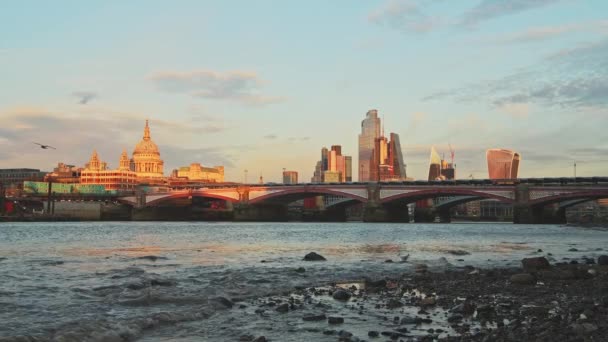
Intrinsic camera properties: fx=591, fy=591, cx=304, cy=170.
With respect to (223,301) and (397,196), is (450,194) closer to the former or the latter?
(397,196)

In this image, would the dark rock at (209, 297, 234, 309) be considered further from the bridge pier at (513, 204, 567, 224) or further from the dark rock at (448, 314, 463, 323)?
the bridge pier at (513, 204, 567, 224)

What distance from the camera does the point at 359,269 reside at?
88.2 feet

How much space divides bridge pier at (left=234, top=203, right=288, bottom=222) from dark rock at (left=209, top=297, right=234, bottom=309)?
120655mm

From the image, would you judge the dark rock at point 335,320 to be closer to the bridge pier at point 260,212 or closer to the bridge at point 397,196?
the bridge at point 397,196

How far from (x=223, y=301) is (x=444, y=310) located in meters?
6.30

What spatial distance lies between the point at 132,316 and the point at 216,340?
12.2ft

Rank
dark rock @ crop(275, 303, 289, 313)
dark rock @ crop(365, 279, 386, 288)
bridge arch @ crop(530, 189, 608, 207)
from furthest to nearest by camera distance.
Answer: bridge arch @ crop(530, 189, 608, 207), dark rock @ crop(365, 279, 386, 288), dark rock @ crop(275, 303, 289, 313)

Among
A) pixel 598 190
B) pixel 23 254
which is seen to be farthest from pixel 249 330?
pixel 598 190

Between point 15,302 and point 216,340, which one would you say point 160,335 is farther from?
point 15,302

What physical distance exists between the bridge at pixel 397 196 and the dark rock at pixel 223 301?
86946 millimetres

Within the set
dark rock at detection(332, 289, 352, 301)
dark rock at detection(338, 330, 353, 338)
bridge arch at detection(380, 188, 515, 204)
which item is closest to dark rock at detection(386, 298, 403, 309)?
dark rock at detection(332, 289, 352, 301)

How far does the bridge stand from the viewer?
99.8 metres

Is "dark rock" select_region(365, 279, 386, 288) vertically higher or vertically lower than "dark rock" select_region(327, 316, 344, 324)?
higher

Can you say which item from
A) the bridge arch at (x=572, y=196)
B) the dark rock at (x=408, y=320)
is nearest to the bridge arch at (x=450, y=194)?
the bridge arch at (x=572, y=196)
